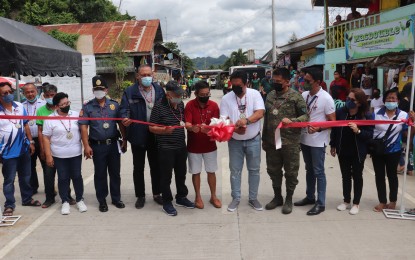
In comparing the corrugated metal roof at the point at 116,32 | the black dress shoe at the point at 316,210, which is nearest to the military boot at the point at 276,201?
the black dress shoe at the point at 316,210

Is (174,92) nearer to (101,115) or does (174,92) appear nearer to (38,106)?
(101,115)

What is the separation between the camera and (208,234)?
4371 mm

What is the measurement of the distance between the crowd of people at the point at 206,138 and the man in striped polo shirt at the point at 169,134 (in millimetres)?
13

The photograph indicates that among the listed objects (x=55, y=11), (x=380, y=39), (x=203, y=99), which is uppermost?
(x=55, y=11)

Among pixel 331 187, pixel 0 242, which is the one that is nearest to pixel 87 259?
pixel 0 242

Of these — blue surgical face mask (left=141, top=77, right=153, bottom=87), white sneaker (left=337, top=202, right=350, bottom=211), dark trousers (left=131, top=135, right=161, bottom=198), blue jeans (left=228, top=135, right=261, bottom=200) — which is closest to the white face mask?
blue surgical face mask (left=141, top=77, right=153, bottom=87)

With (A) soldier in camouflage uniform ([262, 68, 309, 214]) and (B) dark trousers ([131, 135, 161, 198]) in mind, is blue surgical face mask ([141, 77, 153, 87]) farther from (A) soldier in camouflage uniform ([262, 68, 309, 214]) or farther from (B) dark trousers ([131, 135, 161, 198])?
(A) soldier in camouflage uniform ([262, 68, 309, 214])

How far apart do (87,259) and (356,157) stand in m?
3.38

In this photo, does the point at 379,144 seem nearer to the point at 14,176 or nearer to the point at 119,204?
the point at 119,204

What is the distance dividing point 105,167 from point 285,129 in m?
2.50

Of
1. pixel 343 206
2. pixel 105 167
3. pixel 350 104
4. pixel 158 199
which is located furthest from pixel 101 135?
pixel 343 206

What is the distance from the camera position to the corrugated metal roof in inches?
1008

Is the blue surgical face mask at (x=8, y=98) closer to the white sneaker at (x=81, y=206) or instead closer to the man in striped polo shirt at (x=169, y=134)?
the white sneaker at (x=81, y=206)

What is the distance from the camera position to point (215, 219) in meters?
4.84
